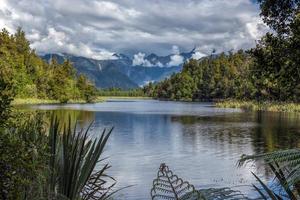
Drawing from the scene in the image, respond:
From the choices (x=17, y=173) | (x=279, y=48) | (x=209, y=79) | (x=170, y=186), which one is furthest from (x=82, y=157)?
(x=209, y=79)

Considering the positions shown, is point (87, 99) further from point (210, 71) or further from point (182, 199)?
point (182, 199)

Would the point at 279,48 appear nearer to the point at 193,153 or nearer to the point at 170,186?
the point at 193,153

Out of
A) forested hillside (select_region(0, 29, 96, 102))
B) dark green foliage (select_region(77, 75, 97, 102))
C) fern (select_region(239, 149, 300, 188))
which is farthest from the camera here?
dark green foliage (select_region(77, 75, 97, 102))

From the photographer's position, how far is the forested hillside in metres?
112

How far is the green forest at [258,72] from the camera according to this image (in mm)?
18562

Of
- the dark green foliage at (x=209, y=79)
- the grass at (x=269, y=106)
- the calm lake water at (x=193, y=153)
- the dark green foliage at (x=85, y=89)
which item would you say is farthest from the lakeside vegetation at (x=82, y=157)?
the dark green foliage at (x=85, y=89)

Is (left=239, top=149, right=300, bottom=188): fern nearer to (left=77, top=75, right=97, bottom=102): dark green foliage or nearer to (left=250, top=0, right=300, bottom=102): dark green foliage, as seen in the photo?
(left=250, top=0, right=300, bottom=102): dark green foliage

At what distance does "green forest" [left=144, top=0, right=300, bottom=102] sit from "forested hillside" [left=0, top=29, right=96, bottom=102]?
45.5 meters

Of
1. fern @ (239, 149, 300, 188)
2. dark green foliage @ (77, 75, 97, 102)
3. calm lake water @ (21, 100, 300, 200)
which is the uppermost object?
dark green foliage @ (77, 75, 97, 102)

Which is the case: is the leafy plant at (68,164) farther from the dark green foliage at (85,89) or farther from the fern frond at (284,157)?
the dark green foliage at (85,89)

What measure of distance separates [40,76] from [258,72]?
11298cm

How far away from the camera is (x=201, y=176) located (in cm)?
2023

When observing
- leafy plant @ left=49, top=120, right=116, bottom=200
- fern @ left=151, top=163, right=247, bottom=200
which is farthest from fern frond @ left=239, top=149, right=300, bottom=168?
leafy plant @ left=49, top=120, right=116, bottom=200

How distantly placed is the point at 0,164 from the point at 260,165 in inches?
765
